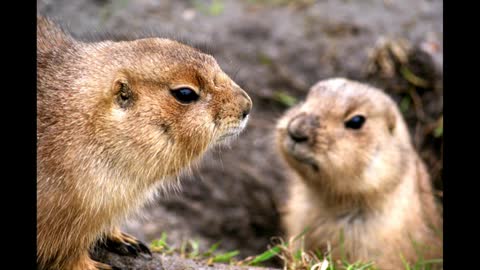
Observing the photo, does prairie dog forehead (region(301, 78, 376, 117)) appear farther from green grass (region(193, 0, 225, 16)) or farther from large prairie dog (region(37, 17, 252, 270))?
green grass (region(193, 0, 225, 16))

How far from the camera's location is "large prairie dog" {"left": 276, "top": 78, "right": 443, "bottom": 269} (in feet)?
18.9

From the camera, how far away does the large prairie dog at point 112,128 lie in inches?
139

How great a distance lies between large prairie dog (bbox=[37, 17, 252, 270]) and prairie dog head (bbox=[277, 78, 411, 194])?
1.86 m

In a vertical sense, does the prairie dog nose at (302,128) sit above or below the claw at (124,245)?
above

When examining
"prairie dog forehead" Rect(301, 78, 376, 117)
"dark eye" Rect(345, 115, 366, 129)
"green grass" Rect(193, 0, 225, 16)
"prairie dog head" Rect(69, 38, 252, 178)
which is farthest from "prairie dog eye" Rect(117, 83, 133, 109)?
"green grass" Rect(193, 0, 225, 16)

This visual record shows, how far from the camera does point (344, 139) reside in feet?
19.1

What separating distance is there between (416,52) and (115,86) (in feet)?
18.9

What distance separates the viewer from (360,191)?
234 inches

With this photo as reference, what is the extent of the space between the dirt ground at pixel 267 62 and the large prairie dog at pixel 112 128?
3.83 metres

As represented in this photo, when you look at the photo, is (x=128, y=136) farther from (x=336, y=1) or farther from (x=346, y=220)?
(x=336, y=1)

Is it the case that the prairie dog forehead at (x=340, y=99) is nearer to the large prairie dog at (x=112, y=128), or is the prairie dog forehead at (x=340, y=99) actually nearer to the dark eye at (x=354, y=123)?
the dark eye at (x=354, y=123)

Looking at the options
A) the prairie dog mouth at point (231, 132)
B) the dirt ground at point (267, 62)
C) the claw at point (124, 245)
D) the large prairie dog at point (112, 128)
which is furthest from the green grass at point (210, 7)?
the claw at point (124, 245)
